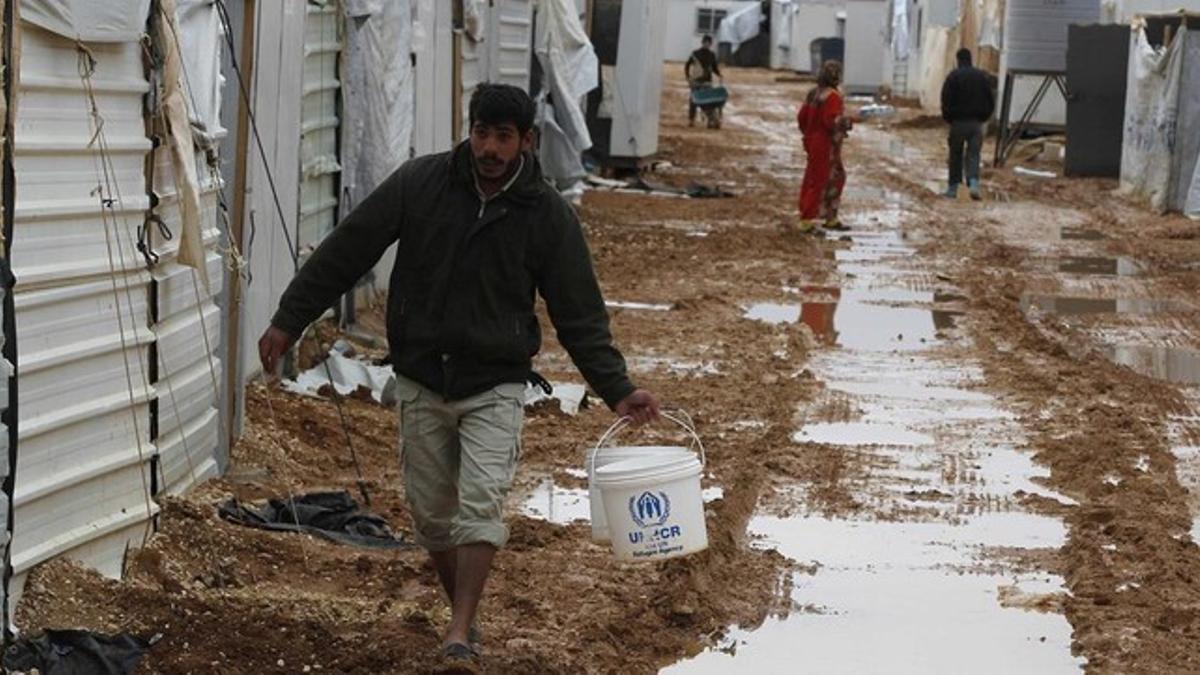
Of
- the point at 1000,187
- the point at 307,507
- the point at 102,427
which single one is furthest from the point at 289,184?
the point at 1000,187

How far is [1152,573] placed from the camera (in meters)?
8.41

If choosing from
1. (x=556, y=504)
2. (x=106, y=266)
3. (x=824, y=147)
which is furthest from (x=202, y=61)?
(x=824, y=147)

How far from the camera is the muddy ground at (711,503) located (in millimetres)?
7102

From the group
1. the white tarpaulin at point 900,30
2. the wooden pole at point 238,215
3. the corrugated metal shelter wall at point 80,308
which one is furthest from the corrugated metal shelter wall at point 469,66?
the white tarpaulin at point 900,30

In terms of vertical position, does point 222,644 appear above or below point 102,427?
below

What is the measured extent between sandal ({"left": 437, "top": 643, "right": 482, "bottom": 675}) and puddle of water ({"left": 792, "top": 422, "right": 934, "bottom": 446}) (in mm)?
4921

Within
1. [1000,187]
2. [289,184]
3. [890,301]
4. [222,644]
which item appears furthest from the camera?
[1000,187]

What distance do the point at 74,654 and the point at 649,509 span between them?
5.76ft

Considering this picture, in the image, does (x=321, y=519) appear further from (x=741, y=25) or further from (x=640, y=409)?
(x=741, y=25)

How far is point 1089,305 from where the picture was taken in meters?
17.5

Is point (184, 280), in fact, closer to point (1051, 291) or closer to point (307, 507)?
point (307, 507)

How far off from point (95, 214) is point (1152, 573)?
4070 mm

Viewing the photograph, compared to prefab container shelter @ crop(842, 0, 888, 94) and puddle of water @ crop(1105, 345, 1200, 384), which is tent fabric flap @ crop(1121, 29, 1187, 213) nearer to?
puddle of water @ crop(1105, 345, 1200, 384)

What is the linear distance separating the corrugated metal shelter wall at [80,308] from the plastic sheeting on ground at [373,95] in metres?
6.02
